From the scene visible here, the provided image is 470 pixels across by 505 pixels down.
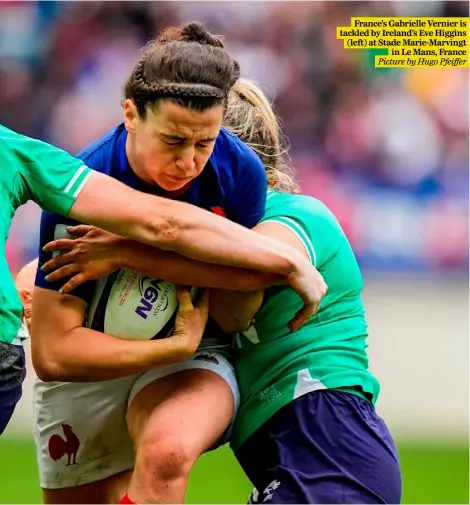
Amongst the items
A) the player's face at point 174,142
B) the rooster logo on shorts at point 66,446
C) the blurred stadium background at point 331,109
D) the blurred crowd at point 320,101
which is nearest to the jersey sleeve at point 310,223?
the player's face at point 174,142

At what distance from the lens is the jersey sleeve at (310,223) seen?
3430mm

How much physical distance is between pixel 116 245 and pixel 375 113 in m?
7.40

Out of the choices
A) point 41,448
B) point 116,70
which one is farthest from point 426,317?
point 41,448

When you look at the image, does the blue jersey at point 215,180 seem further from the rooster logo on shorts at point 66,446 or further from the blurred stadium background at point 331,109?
the blurred stadium background at point 331,109

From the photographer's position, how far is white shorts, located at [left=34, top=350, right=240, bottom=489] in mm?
3676

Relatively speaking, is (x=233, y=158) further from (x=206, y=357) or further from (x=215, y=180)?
(x=206, y=357)

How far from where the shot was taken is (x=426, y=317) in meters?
9.26

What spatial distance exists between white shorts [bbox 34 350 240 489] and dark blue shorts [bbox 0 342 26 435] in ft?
2.30

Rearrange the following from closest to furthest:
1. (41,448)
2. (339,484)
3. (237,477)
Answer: (339,484), (41,448), (237,477)

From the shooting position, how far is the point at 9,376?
2.86 meters

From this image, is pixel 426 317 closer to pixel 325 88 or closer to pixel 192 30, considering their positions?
pixel 325 88

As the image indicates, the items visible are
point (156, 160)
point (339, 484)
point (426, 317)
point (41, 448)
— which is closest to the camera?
point (156, 160)

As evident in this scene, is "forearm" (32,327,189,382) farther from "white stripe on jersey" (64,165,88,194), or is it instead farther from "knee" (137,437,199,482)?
"white stripe on jersey" (64,165,88,194)

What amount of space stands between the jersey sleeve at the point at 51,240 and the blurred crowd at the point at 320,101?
661 centimetres
